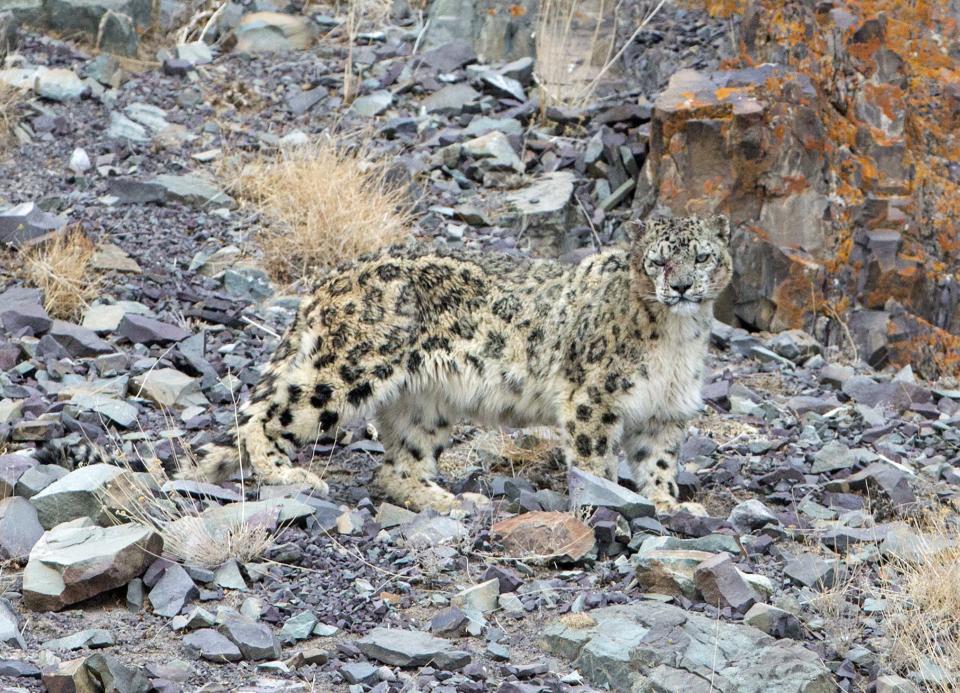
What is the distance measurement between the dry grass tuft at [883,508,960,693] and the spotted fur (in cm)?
162

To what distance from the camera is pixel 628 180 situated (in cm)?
1241

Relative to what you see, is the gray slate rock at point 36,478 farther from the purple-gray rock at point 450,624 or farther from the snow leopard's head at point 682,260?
the snow leopard's head at point 682,260

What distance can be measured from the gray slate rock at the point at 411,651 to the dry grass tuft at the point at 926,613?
5.73ft

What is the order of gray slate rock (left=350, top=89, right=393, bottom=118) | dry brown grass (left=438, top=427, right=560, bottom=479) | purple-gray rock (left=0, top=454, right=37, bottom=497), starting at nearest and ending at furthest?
purple-gray rock (left=0, top=454, right=37, bottom=497), dry brown grass (left=438, top=427, right=560, bottom=479), gray slate rock (left=350, top=89, right=393, bottom=118)

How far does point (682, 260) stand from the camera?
7562 millimetres

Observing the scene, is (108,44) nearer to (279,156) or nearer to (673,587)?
(279,156)

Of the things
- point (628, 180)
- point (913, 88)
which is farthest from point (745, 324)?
point (913, 88)

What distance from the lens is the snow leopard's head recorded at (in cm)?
750

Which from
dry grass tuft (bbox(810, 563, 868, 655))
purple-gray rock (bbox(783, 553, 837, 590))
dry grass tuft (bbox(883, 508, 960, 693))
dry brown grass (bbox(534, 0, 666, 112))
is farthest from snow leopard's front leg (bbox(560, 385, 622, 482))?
dry brown grass (bbox(534, 0, 666, 112))

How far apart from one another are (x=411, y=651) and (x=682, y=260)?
309cm

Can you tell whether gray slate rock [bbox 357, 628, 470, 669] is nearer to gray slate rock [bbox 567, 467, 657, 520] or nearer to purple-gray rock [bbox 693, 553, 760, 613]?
purple-gray rock [bbox 693, 553, 760, 613]

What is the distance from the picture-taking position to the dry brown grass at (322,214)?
1082 cm

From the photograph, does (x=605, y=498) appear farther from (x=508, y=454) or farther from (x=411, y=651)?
(x=411, y=651)

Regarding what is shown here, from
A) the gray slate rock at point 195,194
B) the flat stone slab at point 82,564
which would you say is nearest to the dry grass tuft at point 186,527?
the flat stone slab at point 82,564
